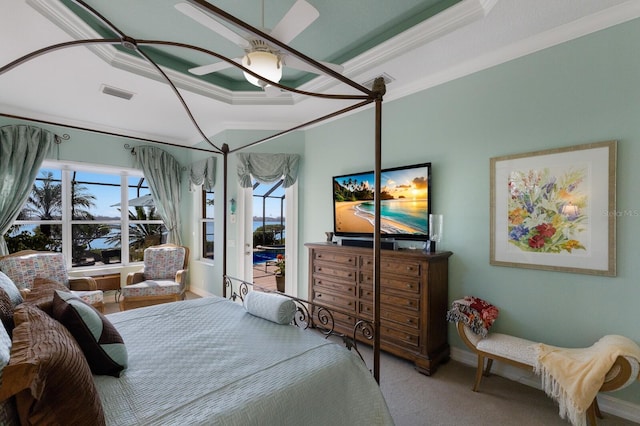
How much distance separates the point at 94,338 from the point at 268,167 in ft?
10.5

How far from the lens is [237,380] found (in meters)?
1.26

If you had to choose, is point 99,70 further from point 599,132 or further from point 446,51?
point 599,132

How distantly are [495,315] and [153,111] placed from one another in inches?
181

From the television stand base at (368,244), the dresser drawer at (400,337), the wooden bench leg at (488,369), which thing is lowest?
the wooden bench leg at (488,369)

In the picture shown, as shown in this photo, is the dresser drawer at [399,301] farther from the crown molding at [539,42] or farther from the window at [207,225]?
the window at [207,225]

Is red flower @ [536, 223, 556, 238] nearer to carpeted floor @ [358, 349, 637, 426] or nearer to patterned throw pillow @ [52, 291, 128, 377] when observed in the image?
carpeted floor @ [358, 349, 637, 426]

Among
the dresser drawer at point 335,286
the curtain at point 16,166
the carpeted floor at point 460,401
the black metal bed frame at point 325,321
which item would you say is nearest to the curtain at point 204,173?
the black metal bed frame at point 325,321

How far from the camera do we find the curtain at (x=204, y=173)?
483 centimetres

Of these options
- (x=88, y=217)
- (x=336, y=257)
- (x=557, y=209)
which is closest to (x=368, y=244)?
(x=336, y=257)

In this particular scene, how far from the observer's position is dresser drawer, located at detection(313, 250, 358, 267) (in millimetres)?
3160

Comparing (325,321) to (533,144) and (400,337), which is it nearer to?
(400,337)

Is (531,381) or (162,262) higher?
(162,262)

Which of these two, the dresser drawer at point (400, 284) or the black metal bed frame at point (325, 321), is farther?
the dresser drawer at point (400, 284)

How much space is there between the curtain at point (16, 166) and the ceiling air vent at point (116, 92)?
5.20 feet
